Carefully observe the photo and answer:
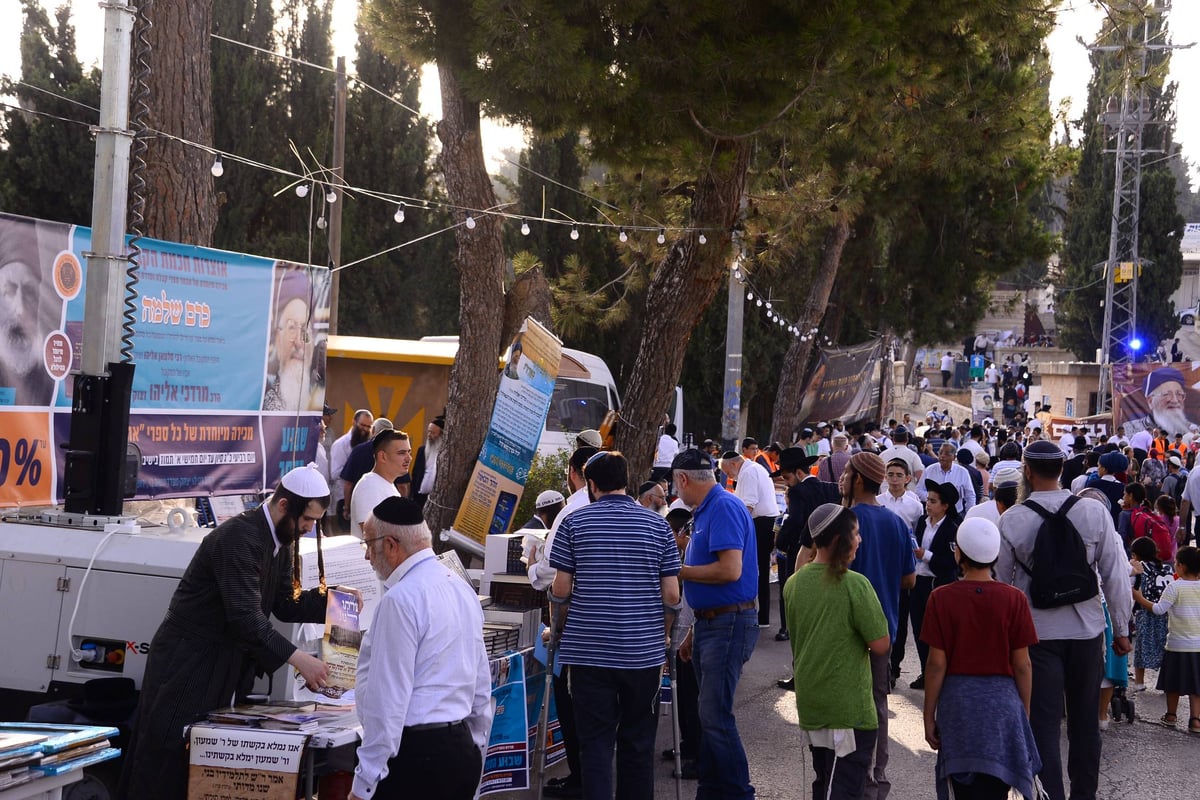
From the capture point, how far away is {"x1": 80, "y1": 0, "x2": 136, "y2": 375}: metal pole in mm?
5988

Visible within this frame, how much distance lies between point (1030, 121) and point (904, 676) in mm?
10934

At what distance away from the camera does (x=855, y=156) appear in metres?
19.2

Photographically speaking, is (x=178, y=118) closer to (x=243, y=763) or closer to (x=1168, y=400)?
(x=243, y=763)

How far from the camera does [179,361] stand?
7574 mm

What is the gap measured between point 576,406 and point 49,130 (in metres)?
13.3

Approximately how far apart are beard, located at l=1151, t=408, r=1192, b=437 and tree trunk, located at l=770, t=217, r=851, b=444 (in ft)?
27.0

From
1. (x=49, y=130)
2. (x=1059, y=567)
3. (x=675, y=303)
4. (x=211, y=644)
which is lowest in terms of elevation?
(x=211, y=644)

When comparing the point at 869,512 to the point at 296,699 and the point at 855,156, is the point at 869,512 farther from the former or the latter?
the point at 855,156

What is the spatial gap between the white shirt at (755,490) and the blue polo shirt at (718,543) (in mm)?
4851

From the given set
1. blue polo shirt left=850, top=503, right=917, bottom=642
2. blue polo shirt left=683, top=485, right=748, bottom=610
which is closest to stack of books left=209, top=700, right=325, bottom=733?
blue polo shirt left=683, top=485, right=748, bottom=610

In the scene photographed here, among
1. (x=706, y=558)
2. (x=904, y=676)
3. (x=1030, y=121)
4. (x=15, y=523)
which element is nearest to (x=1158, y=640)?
(x=904, y=676)

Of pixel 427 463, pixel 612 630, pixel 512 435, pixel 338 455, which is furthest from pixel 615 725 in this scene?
pixel 338 455

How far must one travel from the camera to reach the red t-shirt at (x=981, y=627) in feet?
16.4

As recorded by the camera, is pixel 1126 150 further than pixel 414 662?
Yes
